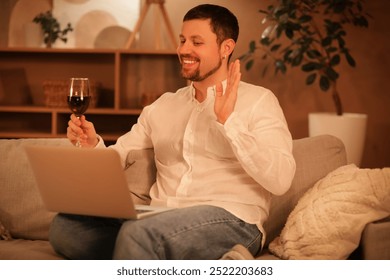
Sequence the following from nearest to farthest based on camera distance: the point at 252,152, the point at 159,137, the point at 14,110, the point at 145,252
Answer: the point at 145,252 < the point at 252,152 < the point at 159,137 < the point at 14,110

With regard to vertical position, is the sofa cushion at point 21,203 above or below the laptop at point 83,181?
below

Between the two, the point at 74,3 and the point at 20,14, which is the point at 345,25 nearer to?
the point at 74,3

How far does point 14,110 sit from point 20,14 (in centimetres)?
70

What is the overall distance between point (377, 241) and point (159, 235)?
604mm

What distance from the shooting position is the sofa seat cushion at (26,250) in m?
1.84

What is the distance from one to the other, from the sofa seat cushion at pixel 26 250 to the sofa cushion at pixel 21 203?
0.05m

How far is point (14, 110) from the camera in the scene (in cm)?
436

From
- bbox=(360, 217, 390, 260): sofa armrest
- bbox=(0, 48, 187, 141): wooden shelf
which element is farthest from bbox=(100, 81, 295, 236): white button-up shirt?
bbox=(0, 48, 187, 141): wooden shelf

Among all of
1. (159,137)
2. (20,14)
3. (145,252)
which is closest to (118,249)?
(145,252)

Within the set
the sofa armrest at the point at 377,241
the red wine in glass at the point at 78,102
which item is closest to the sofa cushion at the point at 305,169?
the sofa armrest at the point at 377,241

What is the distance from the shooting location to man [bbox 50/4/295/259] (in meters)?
1.66

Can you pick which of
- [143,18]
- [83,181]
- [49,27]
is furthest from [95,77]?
[83,181]

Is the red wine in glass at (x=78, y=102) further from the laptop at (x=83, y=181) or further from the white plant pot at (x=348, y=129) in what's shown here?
the white plant pot at (x=348, y=129)
